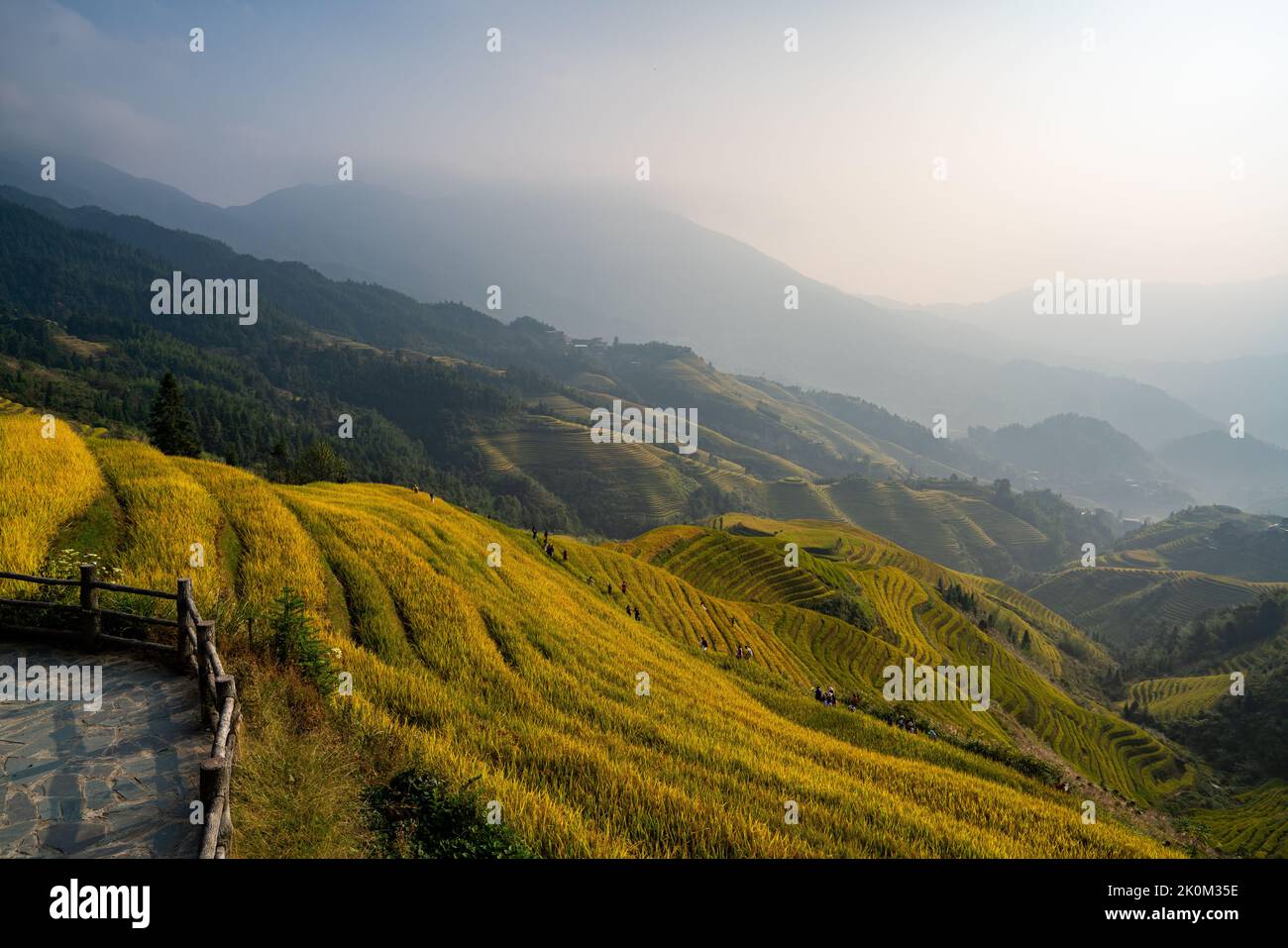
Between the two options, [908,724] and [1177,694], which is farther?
[1177,694]

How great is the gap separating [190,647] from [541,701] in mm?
7332

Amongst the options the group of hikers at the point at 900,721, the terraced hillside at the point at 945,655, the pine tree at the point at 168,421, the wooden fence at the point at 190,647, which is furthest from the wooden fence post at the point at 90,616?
the pine tree at the point at 168,421

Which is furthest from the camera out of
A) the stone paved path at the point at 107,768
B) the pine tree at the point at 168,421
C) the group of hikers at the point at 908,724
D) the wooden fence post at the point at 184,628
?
the pine tree at the point at 168,421

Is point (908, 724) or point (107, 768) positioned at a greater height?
point (107, 768)

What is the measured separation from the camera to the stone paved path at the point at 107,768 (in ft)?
21.4

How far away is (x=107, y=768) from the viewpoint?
7.71 metres

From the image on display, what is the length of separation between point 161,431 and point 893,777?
8211cm

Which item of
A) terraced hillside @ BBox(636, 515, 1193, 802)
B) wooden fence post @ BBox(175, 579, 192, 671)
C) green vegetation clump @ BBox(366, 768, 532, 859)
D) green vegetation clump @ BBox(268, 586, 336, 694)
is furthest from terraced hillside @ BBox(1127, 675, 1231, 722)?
wooden fence post @ BBox(175, 579, 192, 671)

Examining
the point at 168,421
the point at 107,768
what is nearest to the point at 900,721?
the point at 107,768

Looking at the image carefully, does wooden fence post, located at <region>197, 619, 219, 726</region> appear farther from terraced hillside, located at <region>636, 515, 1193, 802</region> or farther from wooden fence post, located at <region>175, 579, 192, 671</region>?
terraced hillside, located at <region>636, 515, 1193, 802</region>

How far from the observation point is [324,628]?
14.6 m

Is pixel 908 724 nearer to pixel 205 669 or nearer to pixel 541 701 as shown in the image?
pixel 541 701

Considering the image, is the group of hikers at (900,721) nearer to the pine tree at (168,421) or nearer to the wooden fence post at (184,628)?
the wooden fence post at (184,628)
